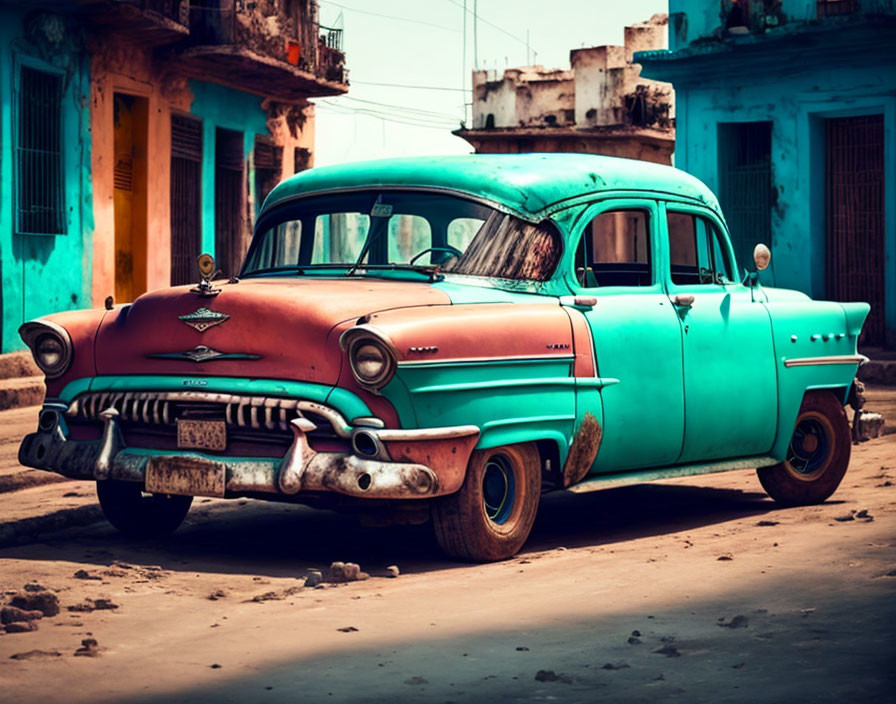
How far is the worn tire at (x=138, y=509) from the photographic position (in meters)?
7.32

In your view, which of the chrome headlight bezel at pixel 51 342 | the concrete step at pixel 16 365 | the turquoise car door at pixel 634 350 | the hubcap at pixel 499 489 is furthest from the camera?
the concrete step at pixel 16 365

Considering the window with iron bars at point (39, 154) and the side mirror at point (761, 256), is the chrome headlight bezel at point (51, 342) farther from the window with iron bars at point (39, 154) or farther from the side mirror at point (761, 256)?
the window with iron bars at point (39, 154)

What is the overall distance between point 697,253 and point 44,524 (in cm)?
353

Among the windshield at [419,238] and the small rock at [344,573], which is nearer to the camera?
the small rock at [344,573]

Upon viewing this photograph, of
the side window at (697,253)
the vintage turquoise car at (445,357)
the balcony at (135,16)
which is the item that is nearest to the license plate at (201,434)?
the vintage turquoise car at (445,357)

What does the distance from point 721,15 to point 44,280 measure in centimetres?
964

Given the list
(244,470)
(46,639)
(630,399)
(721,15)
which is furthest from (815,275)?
(46,639)

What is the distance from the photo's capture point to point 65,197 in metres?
16.9

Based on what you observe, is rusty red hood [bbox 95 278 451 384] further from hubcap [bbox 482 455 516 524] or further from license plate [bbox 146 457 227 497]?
hubcap [bbox 482 455 516 524]

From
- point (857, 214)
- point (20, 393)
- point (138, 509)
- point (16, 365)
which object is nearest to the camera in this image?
point (138, 509)

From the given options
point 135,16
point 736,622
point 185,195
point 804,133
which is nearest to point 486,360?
point 736,622

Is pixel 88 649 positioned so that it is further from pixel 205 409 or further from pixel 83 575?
pixel 205 409

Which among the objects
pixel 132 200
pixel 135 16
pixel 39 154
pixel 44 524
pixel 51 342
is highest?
pixel 135 16

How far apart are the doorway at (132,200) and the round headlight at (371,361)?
534 inches
